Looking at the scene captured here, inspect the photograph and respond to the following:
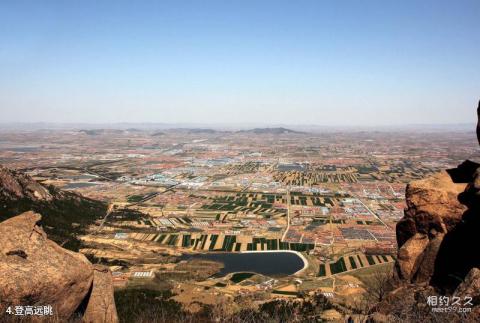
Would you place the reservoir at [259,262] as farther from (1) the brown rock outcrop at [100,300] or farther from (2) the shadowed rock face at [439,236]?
(2) the shadowed rock face at [439,236]

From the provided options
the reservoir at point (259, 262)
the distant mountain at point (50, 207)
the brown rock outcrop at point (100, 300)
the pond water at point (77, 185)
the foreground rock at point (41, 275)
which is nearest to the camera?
the foreground rock at point (41, 275)

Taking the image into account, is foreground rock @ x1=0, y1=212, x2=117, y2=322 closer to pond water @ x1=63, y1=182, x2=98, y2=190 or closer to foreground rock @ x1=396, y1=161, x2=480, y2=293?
foreground rock @ x1=396, y1=161, x2=480, y2=293

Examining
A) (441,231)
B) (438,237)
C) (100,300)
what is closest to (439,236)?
(438,237)

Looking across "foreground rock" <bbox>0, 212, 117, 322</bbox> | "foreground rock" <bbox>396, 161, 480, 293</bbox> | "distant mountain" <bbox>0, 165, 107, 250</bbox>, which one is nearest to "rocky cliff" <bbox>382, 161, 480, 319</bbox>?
"foreground rock" <bbox>396, 161, 480, 293</bbox>

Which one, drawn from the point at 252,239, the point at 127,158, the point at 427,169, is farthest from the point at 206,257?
the point at 127,158

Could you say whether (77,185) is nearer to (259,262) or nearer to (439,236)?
(259,262)

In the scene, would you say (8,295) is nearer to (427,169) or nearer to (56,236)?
(56,236)

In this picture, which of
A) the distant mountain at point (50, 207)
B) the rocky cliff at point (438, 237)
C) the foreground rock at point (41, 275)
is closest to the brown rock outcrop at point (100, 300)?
the foreground rock at point (41, 275)
